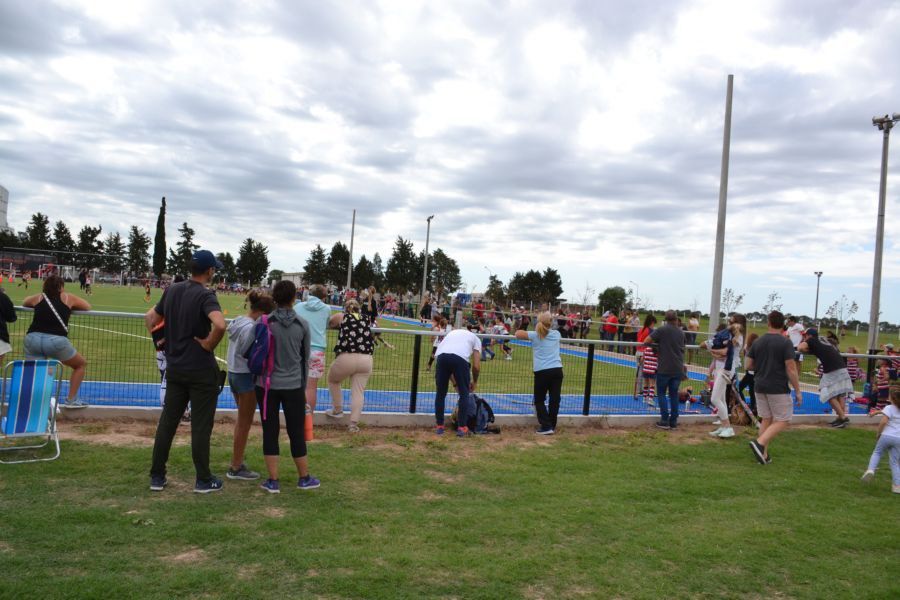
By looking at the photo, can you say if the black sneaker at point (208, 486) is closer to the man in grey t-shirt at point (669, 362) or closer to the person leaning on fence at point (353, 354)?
the person leaning on fence at point (353, 354)

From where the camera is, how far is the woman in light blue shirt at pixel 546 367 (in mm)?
8552

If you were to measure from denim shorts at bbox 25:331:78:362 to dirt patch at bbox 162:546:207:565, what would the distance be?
12.9ft

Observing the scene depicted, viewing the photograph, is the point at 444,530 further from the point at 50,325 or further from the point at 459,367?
the point at 50,325

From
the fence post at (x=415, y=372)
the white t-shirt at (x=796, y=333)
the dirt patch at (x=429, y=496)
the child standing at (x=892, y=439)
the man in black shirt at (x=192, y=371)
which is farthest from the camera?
the white t-shirt at (x=796, y=333)

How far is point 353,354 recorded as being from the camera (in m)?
7.82

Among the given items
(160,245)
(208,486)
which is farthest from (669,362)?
(160,245)

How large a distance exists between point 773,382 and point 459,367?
154 inches

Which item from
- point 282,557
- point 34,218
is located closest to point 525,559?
point 282,557

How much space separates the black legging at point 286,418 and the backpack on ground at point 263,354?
62mm

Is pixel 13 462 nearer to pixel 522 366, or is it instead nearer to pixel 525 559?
pixel 525 559

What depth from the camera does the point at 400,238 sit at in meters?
75.6

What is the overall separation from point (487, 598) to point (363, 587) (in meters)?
0.74

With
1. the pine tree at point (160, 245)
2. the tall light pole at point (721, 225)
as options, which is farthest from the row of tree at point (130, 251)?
the tall light pole at point (721, 225)

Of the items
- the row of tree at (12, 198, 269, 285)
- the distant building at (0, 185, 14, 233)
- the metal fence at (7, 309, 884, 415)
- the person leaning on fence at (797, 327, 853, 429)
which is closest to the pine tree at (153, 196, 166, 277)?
the row of tree at (12, 198, 269, 285)
